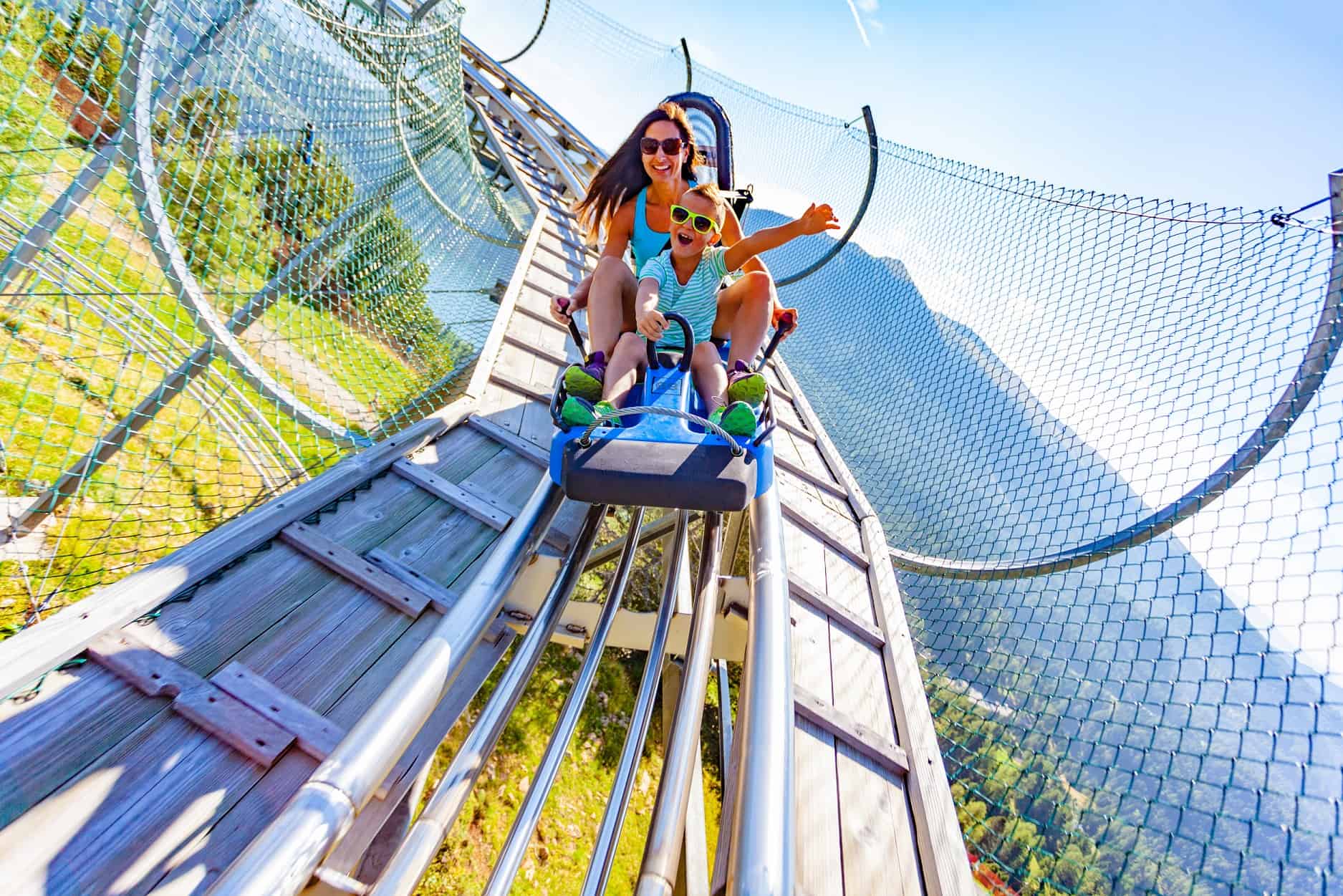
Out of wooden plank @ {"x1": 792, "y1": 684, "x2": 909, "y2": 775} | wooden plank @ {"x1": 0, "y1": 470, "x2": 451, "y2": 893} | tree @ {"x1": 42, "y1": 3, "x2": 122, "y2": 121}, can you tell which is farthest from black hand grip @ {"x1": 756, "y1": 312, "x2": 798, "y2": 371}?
tree @ {"x1": 42, "y1": 3, "x2": 122, "y2": 121}

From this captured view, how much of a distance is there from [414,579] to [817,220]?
4.58 feet

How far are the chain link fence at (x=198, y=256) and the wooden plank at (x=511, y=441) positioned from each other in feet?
2.04

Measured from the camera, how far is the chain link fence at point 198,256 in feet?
5.67

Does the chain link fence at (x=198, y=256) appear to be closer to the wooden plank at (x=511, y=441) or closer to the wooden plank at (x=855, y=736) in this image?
the wooden plank at (x=511, y=441)

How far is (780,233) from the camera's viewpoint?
5.39ft

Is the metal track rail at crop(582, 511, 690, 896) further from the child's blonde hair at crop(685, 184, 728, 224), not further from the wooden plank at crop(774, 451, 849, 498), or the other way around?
the wooden plank at crop(774, 451, 849, 498)

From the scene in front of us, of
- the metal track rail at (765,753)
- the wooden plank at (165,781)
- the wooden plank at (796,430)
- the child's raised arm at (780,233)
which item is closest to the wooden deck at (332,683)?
the wooden plank at (165,781)

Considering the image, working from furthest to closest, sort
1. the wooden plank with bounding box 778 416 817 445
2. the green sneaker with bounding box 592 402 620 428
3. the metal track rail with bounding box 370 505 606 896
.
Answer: the wooden plank with bounding box 778 416 817 445
the green sneaker with bounding box 592 402 620 428
the metal track rail with bounding box 370 505 606 896

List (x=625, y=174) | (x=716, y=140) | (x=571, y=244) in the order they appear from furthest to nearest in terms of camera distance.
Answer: (x=571, y=244)
(x=716, y=140)
(x=625, y=174)

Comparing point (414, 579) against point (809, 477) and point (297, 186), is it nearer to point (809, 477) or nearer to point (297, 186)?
point (809, 477)

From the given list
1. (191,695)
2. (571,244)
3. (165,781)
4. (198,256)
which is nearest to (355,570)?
(191,695)

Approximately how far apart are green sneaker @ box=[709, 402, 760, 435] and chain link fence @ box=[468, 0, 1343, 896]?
4.45 feet

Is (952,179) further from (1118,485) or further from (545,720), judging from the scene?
(545,720)

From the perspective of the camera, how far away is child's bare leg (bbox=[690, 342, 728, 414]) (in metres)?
1.61
